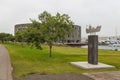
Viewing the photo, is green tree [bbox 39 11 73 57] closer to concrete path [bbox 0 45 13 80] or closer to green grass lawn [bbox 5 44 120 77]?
green grass lawn [bbox 5 44 120 77]

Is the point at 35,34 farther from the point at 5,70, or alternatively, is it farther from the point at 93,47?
the point at 5,70

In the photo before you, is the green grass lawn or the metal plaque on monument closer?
the green grass lawn

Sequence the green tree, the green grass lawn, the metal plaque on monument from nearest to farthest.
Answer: the green grass lawn → the metal plaque on monument → the green tree

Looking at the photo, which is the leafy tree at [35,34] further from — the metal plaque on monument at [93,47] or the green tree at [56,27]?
the metal plaque on monument at [93,47]

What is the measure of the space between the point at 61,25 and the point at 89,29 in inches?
196

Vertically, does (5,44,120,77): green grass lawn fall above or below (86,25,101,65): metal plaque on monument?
below

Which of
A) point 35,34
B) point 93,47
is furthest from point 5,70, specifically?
point 35,34

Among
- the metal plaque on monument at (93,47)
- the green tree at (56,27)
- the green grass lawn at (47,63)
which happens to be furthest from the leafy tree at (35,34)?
the metal plaque on monument at (93,47)

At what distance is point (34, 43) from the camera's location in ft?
77.8

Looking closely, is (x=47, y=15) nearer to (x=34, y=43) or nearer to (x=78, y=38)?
(x=34, y=43)

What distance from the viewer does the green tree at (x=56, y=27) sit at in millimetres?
22469

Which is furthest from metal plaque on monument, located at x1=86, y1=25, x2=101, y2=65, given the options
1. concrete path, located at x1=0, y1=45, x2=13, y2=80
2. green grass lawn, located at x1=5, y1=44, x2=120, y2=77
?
concrete path, located at x1=0, y1=45, x2=13, y2=80

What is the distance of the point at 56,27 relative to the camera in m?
22.8

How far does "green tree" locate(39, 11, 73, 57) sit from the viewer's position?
73.7 feet
